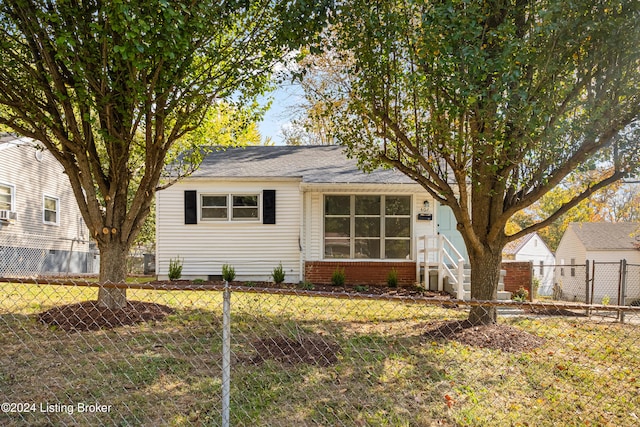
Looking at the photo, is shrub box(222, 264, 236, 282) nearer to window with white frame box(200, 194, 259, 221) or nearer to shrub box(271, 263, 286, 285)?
shrub box(271, 263, 286, 285)

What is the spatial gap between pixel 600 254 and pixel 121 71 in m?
24.1

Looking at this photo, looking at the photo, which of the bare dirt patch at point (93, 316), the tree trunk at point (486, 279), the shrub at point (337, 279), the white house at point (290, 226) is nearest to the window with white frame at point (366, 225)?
the white house at point (290, 226)

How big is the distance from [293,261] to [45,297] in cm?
637

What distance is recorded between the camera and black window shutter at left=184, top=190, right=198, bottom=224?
12.8 metres

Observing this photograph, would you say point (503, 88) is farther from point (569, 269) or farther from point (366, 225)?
point (569, 269)

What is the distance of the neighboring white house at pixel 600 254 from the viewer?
74.1 ft

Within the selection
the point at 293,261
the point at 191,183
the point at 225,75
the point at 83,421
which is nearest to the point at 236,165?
the point at 191,183

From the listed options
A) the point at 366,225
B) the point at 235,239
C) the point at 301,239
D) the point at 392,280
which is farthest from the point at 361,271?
the point at 235,239

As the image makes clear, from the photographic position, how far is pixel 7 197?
15055mm

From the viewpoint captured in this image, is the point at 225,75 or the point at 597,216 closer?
the point at 225,75

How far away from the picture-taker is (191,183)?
12.8m

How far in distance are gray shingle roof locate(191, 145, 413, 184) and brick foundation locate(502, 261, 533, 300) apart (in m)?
3.37

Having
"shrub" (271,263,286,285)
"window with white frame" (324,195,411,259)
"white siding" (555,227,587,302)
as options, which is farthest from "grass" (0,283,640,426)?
"white siding" (555,227,587,302)

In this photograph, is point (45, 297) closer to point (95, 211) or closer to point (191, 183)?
point (95, 211)
